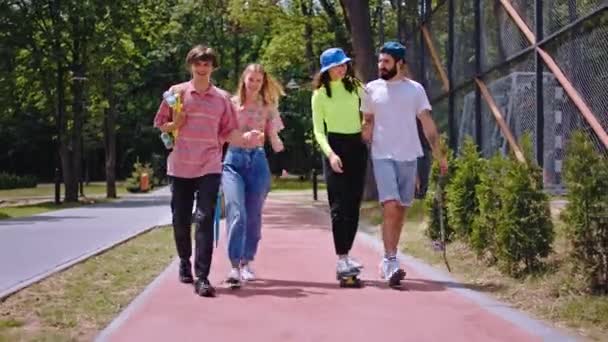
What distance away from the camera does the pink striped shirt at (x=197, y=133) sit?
24.8 ft

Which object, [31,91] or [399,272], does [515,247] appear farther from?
[31,91]

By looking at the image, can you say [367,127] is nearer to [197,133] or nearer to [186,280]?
[197,133]

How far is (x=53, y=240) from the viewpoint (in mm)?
14117

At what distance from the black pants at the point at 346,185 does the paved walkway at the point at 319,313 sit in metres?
0.45

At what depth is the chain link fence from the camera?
8.77 metres

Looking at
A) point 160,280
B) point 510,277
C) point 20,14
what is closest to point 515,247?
point 510,277

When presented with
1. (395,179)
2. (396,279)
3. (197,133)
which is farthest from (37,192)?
(396,279)

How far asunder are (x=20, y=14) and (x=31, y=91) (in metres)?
Answer: 4.69

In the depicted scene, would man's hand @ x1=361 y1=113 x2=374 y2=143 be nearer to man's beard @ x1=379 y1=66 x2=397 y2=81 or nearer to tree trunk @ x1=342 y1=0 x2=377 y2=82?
man's beard @ x1=379 y1=66 x2=397 y2=81

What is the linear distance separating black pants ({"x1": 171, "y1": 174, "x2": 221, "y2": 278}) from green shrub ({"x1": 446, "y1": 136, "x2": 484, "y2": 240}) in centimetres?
315

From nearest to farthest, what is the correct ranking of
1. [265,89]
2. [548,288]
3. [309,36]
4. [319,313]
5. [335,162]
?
1. [319,313]
2. [548,288]
3. [335,162]
4. [265,89]
5. [309,36]

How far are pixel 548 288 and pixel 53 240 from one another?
8.92m

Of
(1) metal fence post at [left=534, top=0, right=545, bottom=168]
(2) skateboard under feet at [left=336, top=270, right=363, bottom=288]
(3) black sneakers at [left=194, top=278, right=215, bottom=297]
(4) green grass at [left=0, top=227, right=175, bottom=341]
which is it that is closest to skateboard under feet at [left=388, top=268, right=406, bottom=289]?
(2) skateboard under feet at [left=336, top=270, right=363, bottom=288]

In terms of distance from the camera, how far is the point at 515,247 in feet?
25.3
